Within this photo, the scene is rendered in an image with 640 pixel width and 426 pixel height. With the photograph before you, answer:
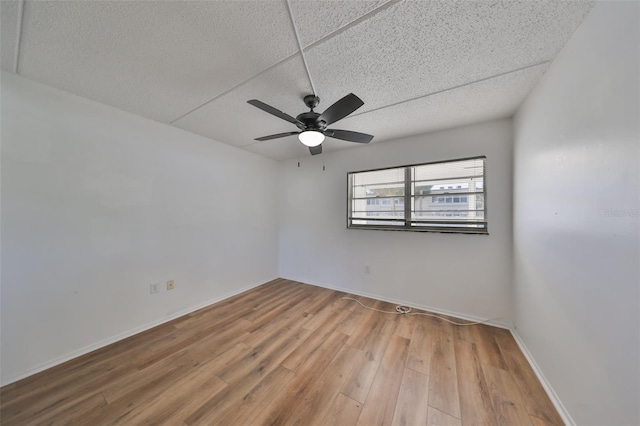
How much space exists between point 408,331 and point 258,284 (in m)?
2.57

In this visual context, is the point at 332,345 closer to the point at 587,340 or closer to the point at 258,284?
the point at 587,340

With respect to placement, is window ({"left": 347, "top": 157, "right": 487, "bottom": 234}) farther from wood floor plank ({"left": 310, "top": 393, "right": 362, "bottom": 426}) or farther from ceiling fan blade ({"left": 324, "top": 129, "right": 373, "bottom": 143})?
wood floor plank ({"left": 310, "top": 393, "right": 362, "bottom": 426})

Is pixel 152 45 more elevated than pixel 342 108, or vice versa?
pixel 152 45

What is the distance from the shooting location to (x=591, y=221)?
3.60ft

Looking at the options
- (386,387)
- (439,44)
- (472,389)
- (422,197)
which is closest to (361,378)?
(386,387)

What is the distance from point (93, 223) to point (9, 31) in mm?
1462

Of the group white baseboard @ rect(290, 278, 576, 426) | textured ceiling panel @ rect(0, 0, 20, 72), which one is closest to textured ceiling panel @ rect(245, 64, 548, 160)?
textured ceiling panel @ rect(0, 0, 20, 72)

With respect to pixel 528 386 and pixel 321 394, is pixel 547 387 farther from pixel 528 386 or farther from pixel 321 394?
pixel 321 394

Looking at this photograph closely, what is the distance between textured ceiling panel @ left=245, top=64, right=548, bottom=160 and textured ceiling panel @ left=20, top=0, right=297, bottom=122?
4.27ft

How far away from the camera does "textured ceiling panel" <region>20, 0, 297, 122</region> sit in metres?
1.11

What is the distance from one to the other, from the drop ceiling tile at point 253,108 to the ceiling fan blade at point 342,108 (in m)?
0.33

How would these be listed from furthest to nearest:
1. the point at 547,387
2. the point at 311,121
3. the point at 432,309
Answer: the point at 432,309 → the point at 311,121 → the point at 547,387

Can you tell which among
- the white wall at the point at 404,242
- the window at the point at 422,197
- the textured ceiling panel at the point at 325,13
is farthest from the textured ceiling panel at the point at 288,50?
the window at the point at 422,197

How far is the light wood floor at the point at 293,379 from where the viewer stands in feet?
4.38
